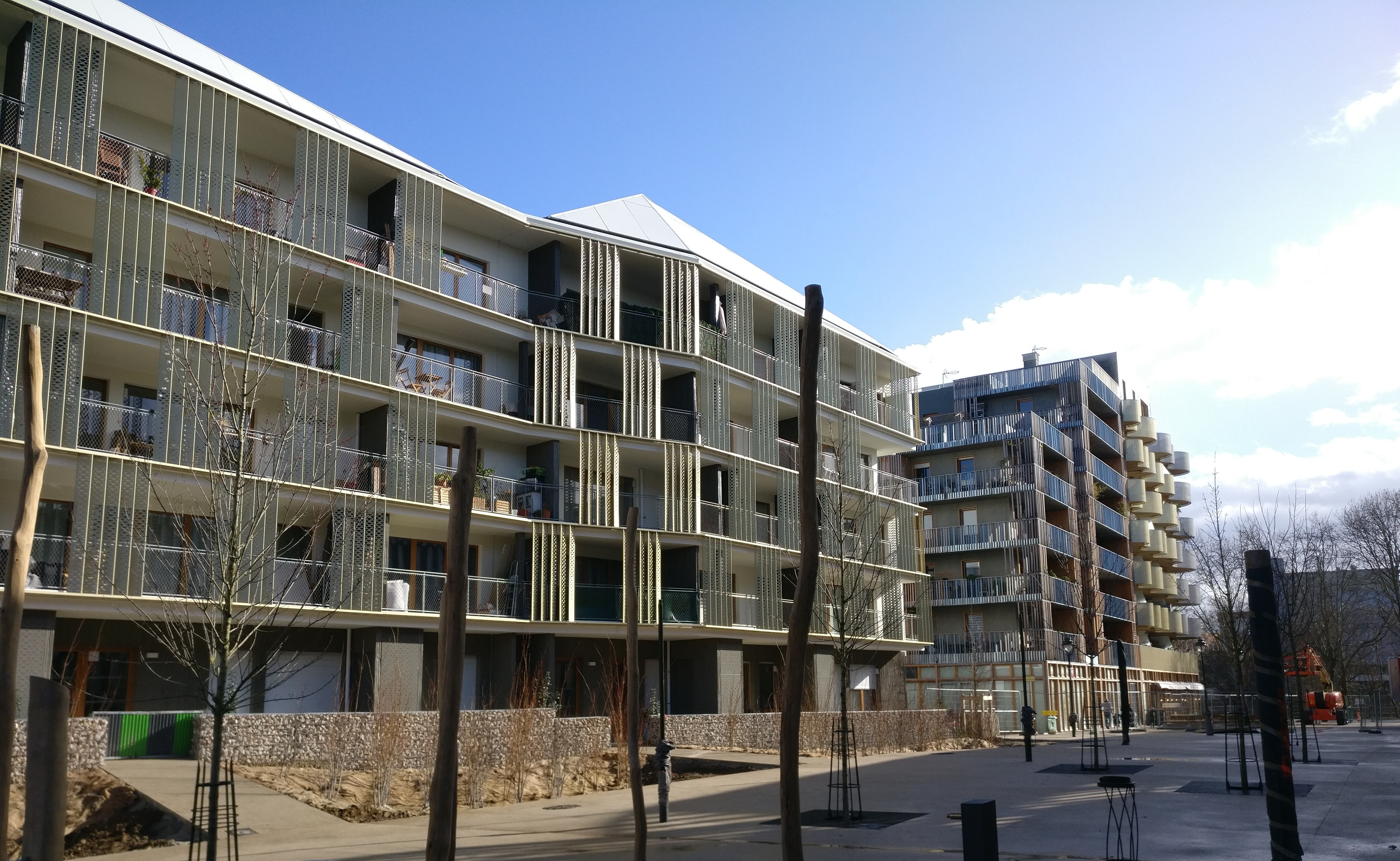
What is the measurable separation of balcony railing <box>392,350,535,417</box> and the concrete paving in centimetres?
1351

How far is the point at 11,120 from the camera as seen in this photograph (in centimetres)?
2425

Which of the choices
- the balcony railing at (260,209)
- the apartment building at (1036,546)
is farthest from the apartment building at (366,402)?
the apartment building at (1036,546)

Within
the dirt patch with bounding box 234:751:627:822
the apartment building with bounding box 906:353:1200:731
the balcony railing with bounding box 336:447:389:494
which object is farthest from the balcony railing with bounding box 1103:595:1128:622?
the dirt patch with bounding box 234:751:627:822

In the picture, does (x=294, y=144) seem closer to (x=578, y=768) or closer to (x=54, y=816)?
(x=578, y=768)

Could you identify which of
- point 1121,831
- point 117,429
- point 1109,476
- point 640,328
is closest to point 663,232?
point 640,328

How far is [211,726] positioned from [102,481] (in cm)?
605

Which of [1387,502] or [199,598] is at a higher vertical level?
[1387,502]

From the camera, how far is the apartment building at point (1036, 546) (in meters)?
56.0

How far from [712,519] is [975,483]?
25.8 metres

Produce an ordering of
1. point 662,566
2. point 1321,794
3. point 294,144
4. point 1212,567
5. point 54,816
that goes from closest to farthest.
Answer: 1. point 54,816
2. point 1321,794
3. point 294,144
4. point 662,566
5. point 1212,567

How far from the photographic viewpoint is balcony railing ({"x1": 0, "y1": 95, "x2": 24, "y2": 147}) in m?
24.1

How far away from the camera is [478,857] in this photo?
45.2 ft

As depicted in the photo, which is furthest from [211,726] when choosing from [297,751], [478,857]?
[478,857]

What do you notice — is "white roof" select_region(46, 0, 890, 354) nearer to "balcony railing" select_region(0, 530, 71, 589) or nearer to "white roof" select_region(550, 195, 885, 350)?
"white roof" select_region(550, 195, 885, 350)
